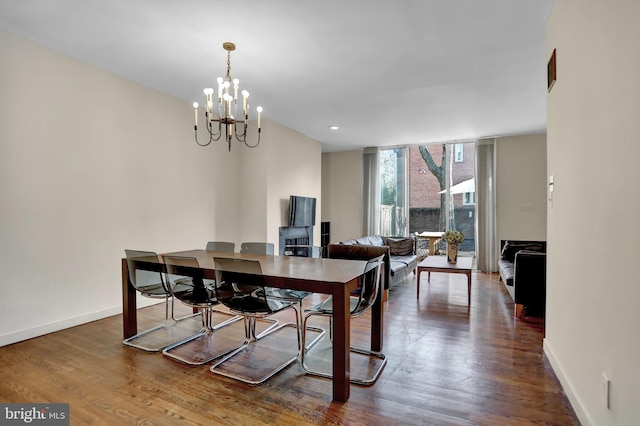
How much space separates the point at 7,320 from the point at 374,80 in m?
4.32

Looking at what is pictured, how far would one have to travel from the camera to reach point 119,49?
3221 mm

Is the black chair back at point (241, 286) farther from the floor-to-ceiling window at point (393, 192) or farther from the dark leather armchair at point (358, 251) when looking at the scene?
the floor-to-ceiling window at point (393, 192)

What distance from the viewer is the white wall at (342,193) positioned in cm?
809

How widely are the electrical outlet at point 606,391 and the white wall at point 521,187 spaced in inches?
223

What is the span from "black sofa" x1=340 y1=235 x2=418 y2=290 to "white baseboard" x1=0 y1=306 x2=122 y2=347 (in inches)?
113

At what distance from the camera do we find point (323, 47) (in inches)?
124

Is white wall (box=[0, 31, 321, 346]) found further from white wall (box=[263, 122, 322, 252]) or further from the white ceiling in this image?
white wall (box=[263, 122, 322, 252])

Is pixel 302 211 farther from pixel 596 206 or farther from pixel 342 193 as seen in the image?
pixel 596 206

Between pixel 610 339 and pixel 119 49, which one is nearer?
pixel 610 339

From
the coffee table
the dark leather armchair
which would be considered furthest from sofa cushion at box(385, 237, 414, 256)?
the dark leather armchair

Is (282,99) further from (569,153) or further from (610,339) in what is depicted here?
(610,339)

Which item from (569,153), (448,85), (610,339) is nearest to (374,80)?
(448,85)

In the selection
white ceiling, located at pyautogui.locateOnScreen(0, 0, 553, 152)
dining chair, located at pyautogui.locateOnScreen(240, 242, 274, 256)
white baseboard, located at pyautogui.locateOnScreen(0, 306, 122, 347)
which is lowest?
white baseboard, located at pyautogui.locateOnScreen(0, 306, 122, 347)

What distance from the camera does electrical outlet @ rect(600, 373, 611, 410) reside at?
4.89 feet
